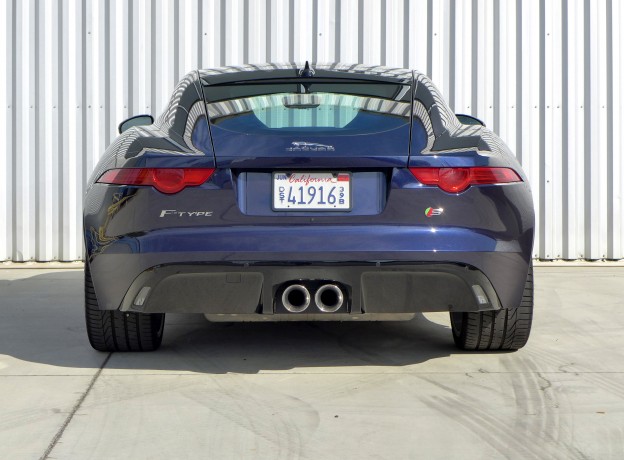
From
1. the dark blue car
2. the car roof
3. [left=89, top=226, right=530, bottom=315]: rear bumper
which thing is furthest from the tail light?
the car roof

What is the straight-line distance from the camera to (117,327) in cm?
546

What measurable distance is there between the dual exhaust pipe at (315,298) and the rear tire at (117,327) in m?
0.89

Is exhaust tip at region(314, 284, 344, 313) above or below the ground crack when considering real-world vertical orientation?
above

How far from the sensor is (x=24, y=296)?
25.4 feet

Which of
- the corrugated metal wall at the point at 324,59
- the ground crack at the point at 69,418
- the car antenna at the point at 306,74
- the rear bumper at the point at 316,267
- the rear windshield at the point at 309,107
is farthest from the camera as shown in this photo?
the corrugated metal wall at the point at 324,59

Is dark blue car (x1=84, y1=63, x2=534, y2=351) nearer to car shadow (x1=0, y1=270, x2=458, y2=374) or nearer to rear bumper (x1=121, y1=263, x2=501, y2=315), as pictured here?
rear bumper (x1=121, y1=263, x2=501, y2=315)

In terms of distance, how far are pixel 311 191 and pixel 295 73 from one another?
2.99ft

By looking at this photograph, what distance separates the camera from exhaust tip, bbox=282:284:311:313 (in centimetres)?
483

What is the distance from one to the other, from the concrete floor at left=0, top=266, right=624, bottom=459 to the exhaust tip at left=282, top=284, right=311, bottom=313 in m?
0.34

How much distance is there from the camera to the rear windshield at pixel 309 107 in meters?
4.99

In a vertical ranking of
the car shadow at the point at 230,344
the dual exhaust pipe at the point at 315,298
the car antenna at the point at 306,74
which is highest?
the car antenna at the point at 306,74

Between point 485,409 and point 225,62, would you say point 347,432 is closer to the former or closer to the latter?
point 485,409

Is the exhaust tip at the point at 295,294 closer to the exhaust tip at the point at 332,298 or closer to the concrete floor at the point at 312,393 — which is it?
the exhaust tip at the point at 332,298

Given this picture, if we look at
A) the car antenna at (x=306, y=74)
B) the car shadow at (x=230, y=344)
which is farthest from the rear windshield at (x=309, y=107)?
the car shadow at (x=230, y=344)
